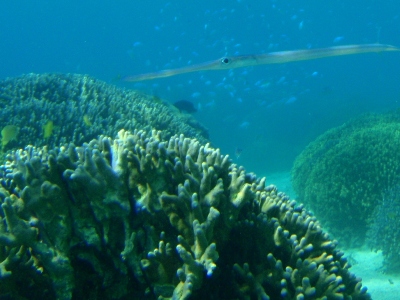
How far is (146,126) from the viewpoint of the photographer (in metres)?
7.80

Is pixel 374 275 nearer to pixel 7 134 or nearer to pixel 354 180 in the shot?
pixel 354 180

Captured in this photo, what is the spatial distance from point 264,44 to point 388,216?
195ft

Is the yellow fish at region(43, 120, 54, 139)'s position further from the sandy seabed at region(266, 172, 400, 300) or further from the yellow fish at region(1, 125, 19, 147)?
the sandy seabed at region(266, 172, 400, 300)

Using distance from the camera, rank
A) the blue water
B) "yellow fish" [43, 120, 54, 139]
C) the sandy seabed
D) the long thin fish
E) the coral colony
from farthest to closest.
Answer: the blue water, "yellow fish" [43, 120, 54, 139], the sandy seabed, the long thin fish, the coral colony

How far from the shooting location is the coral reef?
6918mm

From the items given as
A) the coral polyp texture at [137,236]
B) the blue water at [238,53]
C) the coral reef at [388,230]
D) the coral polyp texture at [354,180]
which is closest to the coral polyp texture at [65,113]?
the coral polyp texture at [354,180]

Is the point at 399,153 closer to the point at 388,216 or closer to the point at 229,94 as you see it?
the point at 388,216

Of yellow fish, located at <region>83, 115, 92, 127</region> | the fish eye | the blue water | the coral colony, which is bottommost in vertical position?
the coral colony

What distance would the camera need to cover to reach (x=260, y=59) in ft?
21.1

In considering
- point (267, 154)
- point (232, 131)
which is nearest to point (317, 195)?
point (267, 154)

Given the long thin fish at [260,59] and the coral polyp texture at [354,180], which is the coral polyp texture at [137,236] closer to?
the long thin fish at [260,59]

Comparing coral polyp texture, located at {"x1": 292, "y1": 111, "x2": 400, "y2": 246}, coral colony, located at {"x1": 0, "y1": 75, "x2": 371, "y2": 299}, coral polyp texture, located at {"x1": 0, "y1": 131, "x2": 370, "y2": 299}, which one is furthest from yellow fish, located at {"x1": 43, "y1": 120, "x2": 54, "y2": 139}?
coral polyp texture, located at {"x1": 292, "y1": 111, "x2": 400, "y2": 246}

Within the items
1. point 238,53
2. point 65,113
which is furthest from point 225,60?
point 238,53

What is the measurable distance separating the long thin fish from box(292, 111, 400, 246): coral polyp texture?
2785 mm
